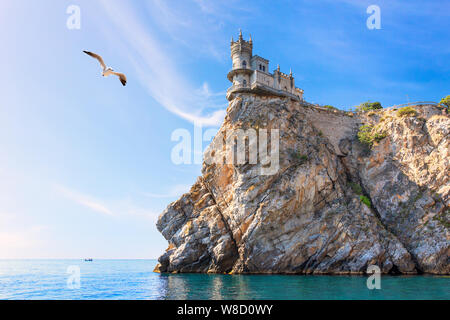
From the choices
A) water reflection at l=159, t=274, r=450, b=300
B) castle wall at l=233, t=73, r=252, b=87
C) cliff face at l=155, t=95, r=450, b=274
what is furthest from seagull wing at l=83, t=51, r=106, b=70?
castle wall at l=233, t=73, r=252, b=87

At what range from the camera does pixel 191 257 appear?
4297 cm

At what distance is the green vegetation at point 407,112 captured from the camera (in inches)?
1848

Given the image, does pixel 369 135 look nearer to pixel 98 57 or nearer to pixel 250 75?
pixel 250 75

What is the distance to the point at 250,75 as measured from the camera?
49.1 m

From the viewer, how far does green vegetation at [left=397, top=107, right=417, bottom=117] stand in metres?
46.9

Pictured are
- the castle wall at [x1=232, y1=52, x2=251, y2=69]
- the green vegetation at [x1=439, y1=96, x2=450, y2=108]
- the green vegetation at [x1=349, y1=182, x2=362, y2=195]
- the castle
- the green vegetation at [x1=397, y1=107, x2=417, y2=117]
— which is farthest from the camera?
the castle wall at [x1=232, y1=52, x2=251, y2=69]

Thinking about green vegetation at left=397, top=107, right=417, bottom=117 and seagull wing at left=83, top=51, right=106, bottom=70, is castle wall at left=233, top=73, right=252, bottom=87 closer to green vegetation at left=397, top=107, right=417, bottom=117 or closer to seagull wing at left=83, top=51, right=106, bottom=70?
green vegetation at left=397, top=107, right=417, bottom=117

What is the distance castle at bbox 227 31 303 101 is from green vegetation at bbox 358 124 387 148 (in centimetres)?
1105

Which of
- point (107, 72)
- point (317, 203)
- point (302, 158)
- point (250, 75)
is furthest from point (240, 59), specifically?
point (107, 72)

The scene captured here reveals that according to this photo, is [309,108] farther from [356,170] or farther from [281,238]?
[281,238]

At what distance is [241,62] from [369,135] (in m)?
21.3
